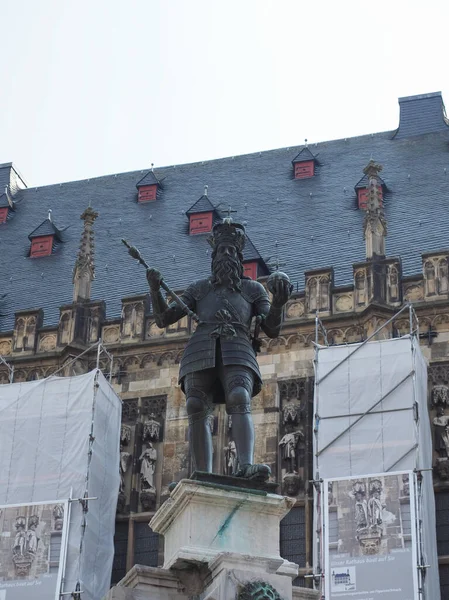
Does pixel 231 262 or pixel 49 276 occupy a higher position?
pixel 49 276

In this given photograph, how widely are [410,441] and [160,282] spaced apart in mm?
9579

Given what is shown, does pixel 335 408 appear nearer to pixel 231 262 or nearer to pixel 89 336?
pixel 89 336

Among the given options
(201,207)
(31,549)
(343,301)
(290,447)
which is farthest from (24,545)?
(201,207)

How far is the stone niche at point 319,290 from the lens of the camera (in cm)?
2062

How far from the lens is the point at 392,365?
18719mm

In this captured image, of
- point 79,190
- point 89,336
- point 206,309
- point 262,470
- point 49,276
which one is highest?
point 79,190

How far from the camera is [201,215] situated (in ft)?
84.2

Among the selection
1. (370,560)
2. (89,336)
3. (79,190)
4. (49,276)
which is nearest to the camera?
(370,560)

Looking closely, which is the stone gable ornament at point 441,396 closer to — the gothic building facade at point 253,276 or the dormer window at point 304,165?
the gothic building facade at point 253,276

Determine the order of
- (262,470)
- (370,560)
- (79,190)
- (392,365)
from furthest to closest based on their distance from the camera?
(79,190), (392,365), (370,560), (262,470)

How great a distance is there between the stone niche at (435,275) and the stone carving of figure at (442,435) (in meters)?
2.10

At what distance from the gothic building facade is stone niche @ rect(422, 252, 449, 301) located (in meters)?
0.02

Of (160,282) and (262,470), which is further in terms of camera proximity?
(160,282)

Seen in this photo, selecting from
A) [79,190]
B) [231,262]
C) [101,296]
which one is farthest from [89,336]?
[231,262]
